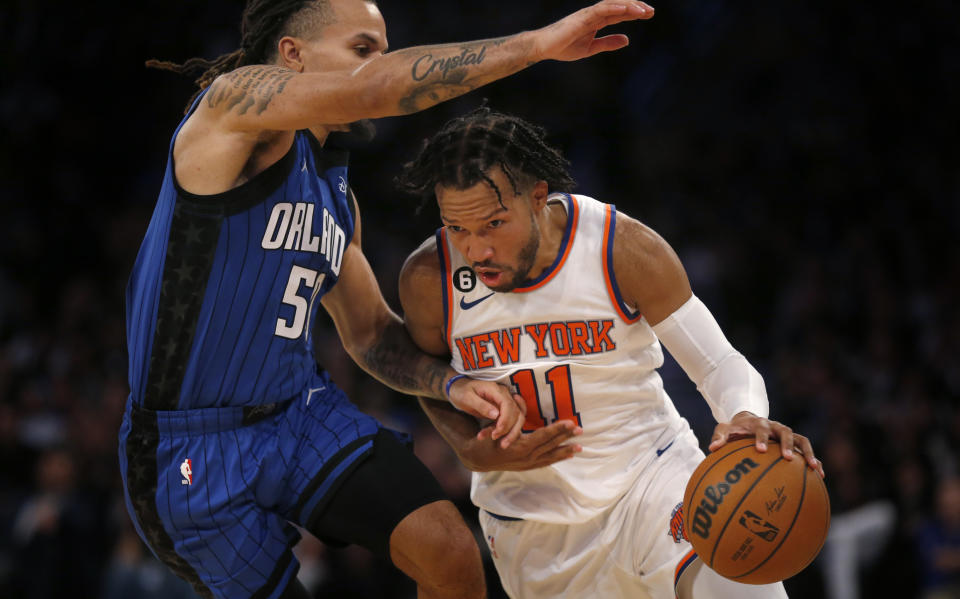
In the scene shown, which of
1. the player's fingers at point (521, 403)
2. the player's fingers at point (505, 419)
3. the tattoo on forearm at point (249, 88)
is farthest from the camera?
A: the player's fingers at point (521, 403)

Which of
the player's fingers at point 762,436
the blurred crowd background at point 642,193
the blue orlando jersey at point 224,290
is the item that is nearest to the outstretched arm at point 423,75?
the blue orlando jersey at point 224,290

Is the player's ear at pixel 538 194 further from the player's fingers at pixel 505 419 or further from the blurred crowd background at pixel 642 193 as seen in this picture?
the blurred crowd background at pixel 642 193

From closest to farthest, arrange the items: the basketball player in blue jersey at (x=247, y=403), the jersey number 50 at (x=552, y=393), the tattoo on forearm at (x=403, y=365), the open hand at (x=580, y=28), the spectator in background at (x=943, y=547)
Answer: the open hand at (x=580, y=28) → the basketball player in blue jersey at (x=247, y=403) → the jersey number 50 at (x=552, y=393) → the tattoo on forearm at (x=403, y=365) → the spectator in background at (x=943, y=547)

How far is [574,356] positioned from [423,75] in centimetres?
115

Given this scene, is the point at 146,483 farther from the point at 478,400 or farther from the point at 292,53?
the point at 292,53

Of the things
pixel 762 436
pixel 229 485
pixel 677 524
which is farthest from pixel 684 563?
pixel 229 485

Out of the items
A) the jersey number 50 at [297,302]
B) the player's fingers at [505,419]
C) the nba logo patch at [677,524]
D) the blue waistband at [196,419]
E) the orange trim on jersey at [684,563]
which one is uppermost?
the jersey number 50 at [297,302]

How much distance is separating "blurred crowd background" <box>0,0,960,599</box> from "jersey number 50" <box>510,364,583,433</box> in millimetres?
3552

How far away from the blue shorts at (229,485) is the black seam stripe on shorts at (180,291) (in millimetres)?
127

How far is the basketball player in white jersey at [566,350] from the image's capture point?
10.00ft

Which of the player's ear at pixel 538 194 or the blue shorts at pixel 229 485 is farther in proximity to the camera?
the player's ear at pixel 538 194

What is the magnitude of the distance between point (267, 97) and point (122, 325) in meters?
6.58

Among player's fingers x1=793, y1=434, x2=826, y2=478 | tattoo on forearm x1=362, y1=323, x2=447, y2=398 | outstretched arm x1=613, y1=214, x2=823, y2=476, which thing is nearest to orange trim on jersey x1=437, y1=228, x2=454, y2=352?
tattoo on forearm x1=362, y1=323, x2=447, y2=398

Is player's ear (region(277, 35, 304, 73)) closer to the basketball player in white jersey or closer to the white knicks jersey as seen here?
the basketball player in white jersey
